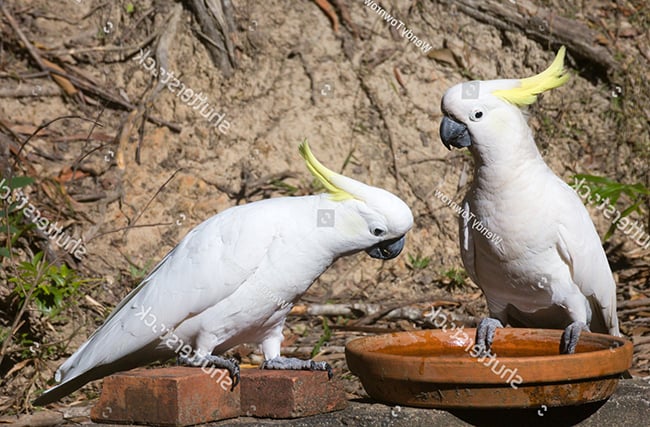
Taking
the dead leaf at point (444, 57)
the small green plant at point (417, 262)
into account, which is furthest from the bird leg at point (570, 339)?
the dead leaf at point (444, 57)

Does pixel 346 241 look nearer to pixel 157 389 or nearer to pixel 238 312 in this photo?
pixel 238 312

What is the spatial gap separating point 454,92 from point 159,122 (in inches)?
98.6

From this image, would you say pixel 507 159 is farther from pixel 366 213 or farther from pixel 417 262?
pixel 417 262

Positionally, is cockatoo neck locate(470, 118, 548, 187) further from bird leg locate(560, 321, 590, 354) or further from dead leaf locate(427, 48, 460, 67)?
dead leaf locate(427, 48, 460, 67)

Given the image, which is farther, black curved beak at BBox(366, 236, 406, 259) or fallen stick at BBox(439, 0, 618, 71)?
fallen stick at BBox(439, 0, 618, 71)

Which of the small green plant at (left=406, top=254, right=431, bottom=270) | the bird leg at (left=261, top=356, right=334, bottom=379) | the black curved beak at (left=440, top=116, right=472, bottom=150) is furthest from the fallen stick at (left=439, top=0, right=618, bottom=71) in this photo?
the bird leg at (left=261, top=356, right=334, bottom=379)

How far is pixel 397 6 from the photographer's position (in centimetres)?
560

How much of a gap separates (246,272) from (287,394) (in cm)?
38

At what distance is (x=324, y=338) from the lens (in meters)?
4.15

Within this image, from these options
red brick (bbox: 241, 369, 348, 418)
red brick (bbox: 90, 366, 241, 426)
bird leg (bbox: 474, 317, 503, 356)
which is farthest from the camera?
bird leg (bbox: 474, 317, 503, 356)

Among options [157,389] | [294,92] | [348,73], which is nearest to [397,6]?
[348,73]

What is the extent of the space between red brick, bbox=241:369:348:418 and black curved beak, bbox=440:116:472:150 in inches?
37.9

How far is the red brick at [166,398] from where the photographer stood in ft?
8.09

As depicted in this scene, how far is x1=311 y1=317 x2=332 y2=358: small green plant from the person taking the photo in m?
3.96
